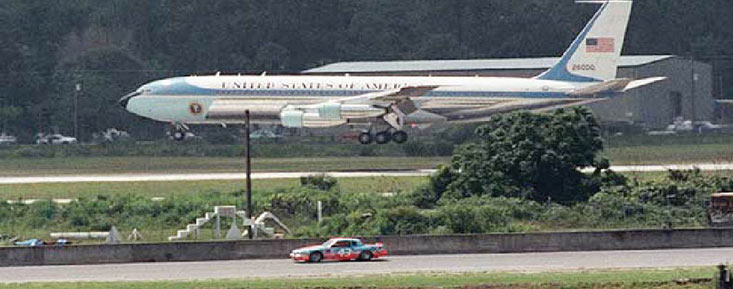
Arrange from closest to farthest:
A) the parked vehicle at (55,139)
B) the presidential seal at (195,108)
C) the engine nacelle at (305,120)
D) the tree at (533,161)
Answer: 1. the tree at (533,161)
2. the engine nacelle at (305,120)
3. the presidential seal at (195,108)
4. the parked vehicle at (55,139)

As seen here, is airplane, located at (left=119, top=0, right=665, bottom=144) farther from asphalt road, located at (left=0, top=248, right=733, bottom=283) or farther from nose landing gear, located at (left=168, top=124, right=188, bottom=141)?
asphalt road, located at (left=0, top=248, right=733, bottom=283)

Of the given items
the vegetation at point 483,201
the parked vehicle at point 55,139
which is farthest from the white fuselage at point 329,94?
the parked vehicle at point 55,139

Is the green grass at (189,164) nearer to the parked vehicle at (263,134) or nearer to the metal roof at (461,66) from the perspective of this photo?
Answer: the parked vehicle at (263,134)

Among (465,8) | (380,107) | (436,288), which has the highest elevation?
(465,8)

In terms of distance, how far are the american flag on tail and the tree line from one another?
42.2 metres

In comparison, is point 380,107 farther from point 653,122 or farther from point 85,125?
point 85,125

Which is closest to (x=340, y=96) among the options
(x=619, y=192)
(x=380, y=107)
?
(x=380, y=107)

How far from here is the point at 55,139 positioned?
10325cm

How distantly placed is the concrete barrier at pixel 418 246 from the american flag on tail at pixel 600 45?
3314 centimetres

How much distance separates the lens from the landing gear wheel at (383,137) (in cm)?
7794

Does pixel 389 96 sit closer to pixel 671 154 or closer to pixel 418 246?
pixel 671 154

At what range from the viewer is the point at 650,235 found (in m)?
47.5

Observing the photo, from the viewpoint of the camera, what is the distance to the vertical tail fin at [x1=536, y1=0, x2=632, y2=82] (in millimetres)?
79438

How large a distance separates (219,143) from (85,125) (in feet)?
65.1
